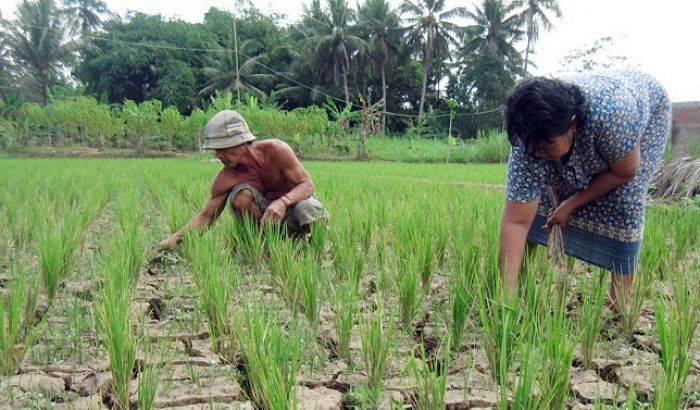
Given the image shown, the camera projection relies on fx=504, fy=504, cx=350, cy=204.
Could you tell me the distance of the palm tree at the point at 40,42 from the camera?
23891 mm

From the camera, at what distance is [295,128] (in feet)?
51.8

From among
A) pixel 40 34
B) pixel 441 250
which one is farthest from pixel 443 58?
pixel 441 250

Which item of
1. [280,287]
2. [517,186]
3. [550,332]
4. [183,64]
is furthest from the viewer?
[183,64]

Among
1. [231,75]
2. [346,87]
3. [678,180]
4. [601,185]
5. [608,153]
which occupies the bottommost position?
[678,180]

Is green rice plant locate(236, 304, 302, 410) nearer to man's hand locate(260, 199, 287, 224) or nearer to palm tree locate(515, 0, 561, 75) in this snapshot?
man's hand locate(260, 199, 287, 224)

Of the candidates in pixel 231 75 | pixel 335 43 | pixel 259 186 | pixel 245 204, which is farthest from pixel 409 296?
pixel 335 43

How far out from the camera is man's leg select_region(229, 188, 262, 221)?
240cm

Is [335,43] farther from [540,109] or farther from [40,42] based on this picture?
[540,109]

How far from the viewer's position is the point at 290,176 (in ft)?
8.07

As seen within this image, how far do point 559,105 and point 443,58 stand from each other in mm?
25472

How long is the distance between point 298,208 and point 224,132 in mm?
535

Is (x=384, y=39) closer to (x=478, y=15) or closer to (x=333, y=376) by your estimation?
(x=478, y=15)

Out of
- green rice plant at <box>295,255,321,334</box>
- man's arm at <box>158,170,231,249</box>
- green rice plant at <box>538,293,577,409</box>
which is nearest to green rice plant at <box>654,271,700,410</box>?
green rice plant at <box>538,293,577,409</box>

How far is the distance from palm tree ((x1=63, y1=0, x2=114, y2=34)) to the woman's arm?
31852 mm
